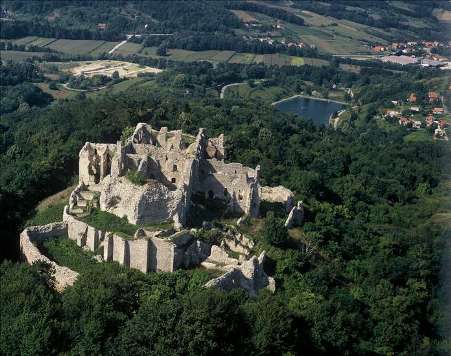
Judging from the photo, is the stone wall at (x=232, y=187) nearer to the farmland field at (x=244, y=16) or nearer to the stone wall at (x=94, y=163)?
the stone wall at (x=94, y=163)

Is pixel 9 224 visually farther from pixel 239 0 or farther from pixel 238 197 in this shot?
pixel 239 0

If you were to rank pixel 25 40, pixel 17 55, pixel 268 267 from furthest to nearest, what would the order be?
1. pixel 25 40
2. pixel 17 55
3. pixel 268 267

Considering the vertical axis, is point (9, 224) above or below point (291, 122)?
above

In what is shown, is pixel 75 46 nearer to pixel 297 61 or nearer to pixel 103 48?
pixel 103 48

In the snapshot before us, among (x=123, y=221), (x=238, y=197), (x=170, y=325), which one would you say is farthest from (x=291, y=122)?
(x=170, y=325)

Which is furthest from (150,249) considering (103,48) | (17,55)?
(103,48)

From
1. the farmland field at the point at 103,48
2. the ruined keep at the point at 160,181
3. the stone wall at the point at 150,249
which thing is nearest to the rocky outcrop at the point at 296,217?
the ruined keep at the point at 160,181

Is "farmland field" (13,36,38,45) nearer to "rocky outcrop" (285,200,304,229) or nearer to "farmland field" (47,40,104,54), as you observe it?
"farmland field" (47,40,104,54)
